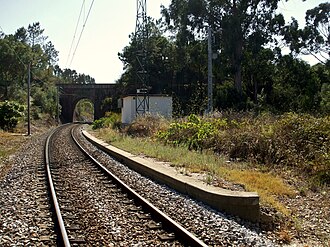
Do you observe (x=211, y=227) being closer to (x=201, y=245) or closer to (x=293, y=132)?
(x=201, y=245)

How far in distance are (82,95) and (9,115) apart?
4469 centimetres

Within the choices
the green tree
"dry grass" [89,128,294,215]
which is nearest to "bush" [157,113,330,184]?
"dry grass" [89,128,294,215]

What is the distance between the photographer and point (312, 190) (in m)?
10.3

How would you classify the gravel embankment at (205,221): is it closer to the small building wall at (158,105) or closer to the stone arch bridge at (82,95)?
the small building wall at (158,105)

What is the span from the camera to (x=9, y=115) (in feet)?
136

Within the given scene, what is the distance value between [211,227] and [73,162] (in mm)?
10590

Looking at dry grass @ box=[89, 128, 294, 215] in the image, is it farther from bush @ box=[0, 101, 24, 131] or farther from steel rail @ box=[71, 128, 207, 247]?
bush @ box=[0, 101, 24, 131]

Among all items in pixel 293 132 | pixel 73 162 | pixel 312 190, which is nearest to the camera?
pixel 312 190

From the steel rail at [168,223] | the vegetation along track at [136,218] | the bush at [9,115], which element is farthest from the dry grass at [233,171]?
the bush at [9,115]

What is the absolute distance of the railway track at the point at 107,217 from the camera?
639 centimetres

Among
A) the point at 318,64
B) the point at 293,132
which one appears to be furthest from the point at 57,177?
the point at 318,64

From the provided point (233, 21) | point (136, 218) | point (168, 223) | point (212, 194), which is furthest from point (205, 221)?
point (233, 21)

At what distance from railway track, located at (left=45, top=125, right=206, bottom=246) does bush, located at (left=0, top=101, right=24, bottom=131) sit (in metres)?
30.9

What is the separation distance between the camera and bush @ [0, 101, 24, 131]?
135 ft
